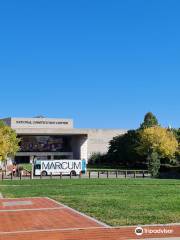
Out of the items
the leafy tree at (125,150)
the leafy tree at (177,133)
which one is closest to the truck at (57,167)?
the leafy tree at (125,150)

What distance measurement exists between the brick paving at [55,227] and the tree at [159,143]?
58.3 meters

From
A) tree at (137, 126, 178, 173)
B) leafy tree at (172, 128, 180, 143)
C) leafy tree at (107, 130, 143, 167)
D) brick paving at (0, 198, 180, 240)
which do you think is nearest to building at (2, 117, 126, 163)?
leafy tree at (107, 130, 143, 167)

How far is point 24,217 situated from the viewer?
17.7 m

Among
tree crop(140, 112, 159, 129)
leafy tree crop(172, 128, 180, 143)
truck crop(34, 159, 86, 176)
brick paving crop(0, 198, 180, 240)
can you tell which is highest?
tree crop(140, 112, 159, 129)

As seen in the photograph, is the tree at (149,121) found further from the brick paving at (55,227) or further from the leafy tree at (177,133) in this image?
the brick paving at (55,227)

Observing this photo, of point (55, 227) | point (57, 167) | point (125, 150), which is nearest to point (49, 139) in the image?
point (125, 150)

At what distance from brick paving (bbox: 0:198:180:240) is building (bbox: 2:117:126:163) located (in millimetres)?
80433

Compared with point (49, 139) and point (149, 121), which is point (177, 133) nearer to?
point (149, 121)

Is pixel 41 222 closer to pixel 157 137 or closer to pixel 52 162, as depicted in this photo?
pixel 52 162

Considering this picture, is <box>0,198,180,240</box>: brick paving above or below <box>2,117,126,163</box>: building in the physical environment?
below

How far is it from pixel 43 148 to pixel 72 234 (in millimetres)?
92159

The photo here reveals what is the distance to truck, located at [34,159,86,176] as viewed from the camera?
6312cm

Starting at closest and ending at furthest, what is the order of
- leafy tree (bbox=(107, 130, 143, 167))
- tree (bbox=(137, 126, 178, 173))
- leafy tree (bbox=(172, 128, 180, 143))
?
tree (bbox=(137, 126, 178, 173)), leafy tree (bbox=(172, 128, 180, 143)), leafy tree (bbox=(107, 130, 143, 167))

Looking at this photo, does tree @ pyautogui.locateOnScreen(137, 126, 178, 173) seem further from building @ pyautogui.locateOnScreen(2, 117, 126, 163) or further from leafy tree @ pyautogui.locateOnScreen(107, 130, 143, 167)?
building @ pyautogui.locateOnScreen(2, 117, 126, 163)
